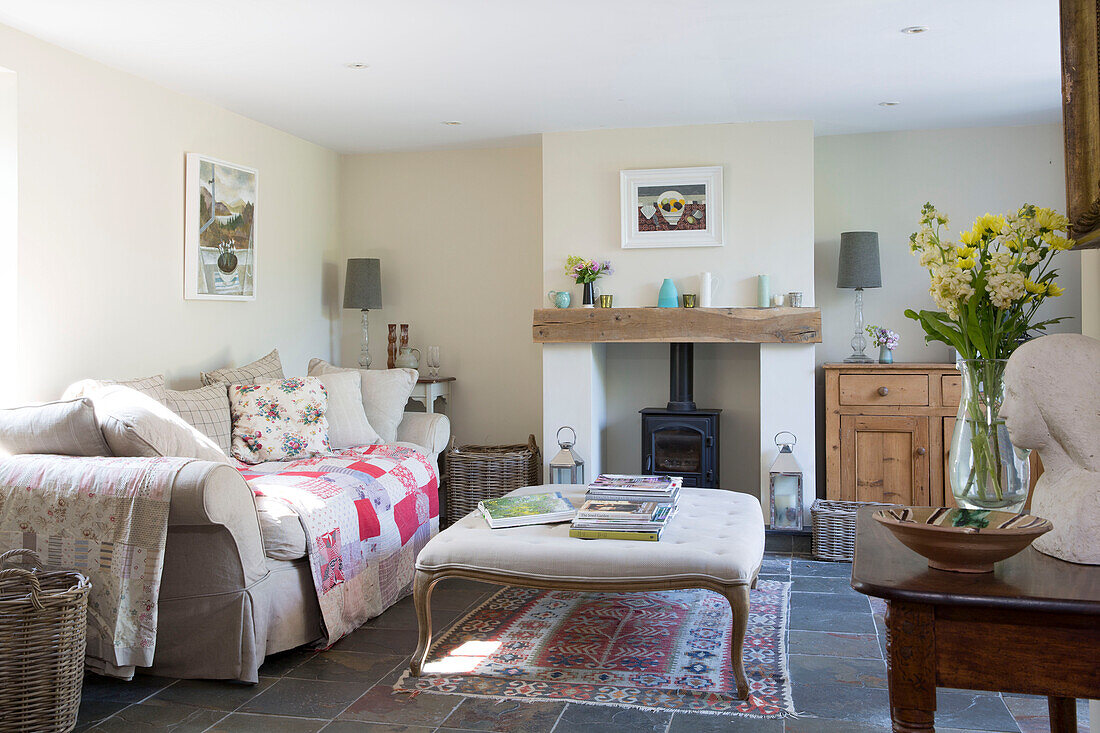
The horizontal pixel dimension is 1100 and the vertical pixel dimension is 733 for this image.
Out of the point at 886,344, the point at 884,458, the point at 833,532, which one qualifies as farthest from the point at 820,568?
the point at 886,344

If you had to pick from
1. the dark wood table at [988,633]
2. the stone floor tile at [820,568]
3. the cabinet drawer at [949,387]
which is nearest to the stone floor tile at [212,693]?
the dark wood table at [988,633]

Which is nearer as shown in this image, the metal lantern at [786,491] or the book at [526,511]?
the book at [526,511]

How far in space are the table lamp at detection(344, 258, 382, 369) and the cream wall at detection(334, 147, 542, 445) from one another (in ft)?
1.13

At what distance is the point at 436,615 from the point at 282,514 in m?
0.89

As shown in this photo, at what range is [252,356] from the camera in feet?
16.9

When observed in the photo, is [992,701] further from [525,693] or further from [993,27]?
[993,27]

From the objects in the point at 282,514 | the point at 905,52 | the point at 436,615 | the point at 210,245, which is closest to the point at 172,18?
the point at 210,245

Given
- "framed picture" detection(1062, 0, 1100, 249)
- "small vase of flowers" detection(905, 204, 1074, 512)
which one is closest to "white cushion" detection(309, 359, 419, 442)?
"small vase of flowers" detection(905, 204, 1074, 512)

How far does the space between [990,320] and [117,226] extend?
3.79 meters

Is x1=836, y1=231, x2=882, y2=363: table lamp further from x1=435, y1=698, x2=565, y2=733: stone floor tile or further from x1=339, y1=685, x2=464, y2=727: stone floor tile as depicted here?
x1=339, y1=685, x2=464, y2=727: stone floor tile

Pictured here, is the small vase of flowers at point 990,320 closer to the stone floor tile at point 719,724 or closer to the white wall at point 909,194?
the stone floor tile at point 719,724

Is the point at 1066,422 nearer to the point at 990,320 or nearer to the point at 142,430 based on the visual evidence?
the point at 990,320

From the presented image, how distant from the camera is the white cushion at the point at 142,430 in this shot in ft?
9.85

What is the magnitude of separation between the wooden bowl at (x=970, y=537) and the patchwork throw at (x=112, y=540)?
2.27 meters
